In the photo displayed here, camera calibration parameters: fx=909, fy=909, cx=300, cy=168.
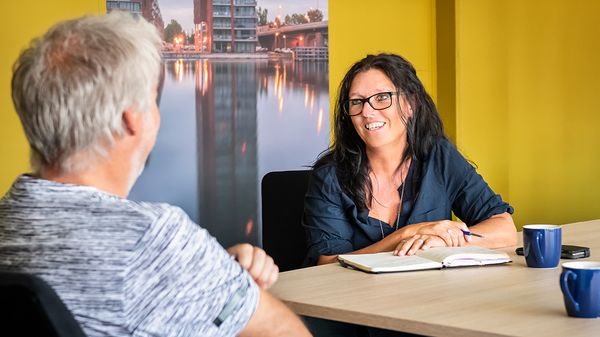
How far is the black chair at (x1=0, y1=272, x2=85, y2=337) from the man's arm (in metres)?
0.36

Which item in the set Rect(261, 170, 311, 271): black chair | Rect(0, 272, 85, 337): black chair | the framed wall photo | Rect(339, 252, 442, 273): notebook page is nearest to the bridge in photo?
the framed wall photo

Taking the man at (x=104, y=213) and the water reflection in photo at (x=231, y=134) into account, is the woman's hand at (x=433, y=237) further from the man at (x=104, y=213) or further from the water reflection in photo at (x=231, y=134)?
the water reflection in photo at (x=231, y=134)

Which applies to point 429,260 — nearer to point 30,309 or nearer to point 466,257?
point 466,257

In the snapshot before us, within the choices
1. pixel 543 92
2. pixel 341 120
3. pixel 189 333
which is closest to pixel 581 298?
pixel 189 333

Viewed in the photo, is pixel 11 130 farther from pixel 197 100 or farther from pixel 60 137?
pixel 60 137

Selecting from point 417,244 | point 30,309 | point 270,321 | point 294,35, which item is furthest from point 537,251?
point 294,35

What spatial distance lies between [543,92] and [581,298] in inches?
162

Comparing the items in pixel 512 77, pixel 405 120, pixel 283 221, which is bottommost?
pixel 283 221

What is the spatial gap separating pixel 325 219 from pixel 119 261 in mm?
1431

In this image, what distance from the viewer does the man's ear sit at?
1.40 meters

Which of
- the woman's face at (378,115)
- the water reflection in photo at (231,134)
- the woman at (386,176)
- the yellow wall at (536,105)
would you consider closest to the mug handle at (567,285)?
the woman at (386,176)

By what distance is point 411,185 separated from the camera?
2.83 meters

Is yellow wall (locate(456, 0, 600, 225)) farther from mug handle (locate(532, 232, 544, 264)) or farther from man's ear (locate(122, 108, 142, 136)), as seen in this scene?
man's ear (locate(122, 108, 142, 136))

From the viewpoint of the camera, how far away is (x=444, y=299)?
73.4 inches
